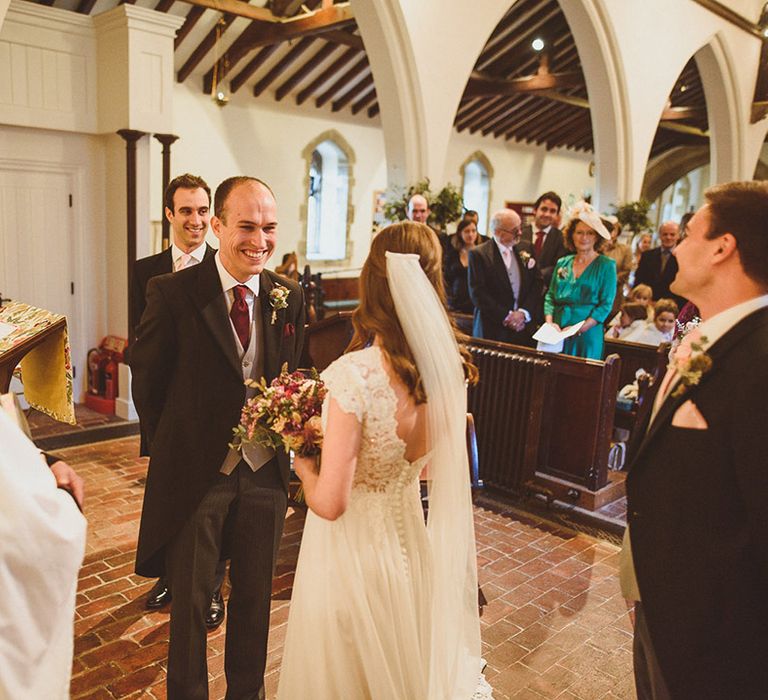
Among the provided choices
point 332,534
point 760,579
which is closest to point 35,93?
point 332,534

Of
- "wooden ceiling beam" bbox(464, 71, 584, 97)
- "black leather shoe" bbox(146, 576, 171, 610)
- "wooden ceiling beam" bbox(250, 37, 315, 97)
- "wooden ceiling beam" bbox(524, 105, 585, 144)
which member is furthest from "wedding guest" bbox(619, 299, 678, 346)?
"wooden ceiling beam" bbox(524, 105, 585, 144)

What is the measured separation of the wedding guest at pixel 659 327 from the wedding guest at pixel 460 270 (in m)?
1.53

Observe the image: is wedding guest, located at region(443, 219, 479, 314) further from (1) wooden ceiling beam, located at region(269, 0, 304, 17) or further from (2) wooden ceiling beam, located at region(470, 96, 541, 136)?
(2) wooden ceiling beam, located at region(470, 96, 541, 136)

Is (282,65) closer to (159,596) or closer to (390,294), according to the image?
(159,596)

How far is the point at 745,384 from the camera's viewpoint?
166cm

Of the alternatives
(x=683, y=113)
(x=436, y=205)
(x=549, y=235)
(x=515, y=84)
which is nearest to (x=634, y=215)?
(x=549, y=235)

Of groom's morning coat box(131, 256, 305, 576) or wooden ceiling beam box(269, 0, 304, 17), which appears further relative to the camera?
Answer: wooden ceiling beam box(269, 0, 304, 17)

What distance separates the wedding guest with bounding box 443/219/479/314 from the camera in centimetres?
687

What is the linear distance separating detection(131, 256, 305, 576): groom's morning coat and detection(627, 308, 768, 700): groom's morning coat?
48.6 inches

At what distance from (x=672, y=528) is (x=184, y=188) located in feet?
9.18

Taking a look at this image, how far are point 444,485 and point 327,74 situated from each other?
37.8ft

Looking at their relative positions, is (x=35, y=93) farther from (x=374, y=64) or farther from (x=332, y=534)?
(x=332, y=534)

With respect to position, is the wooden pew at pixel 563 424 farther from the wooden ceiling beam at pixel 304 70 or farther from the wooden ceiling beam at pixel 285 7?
the wooden ceiling beam at pixel 304 70

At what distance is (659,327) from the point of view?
6422mm
